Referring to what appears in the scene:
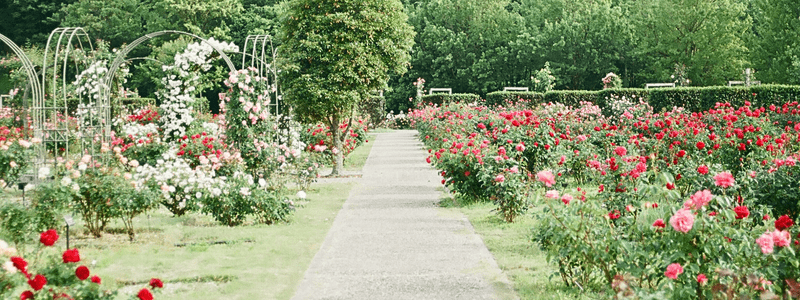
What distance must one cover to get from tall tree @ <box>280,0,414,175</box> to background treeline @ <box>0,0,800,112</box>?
2097 centimetres

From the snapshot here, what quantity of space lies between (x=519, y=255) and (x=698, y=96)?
797 inches

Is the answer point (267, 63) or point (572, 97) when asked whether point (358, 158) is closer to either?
point (267, 63)

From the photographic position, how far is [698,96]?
2453cm

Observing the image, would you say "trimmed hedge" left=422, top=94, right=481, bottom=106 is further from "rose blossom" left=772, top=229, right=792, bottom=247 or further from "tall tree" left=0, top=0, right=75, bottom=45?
"rose blossom" left=772, top=229, right=792, bottom=247

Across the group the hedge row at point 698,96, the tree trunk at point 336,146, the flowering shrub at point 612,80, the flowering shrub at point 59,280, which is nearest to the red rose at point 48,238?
the flowering shrub at point 59,280

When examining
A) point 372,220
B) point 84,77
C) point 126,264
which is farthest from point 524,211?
point 84,77

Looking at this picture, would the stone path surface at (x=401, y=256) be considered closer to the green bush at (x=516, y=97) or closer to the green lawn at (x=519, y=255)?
the green lawn at (x=519, y=255)

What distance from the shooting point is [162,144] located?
11406 millimetres

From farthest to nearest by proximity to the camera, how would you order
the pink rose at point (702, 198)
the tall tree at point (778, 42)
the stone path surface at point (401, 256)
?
1. the tall tree at point (778, 42)
2. the stone path surface at point (401, 256)
3. the pink rose at point (702, 198)

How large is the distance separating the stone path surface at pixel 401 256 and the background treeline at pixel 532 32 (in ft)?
85.1

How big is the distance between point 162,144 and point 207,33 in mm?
29958

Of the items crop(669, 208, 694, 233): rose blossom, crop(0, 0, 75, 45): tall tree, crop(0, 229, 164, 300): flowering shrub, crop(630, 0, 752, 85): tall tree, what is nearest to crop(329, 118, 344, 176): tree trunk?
crop(0, 229, 164, 300): flowering shrub

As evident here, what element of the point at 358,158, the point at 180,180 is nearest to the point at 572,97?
the point at 358,158

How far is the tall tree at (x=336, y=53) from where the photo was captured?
13344 mm
